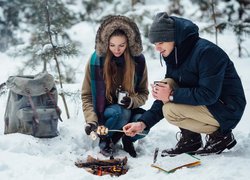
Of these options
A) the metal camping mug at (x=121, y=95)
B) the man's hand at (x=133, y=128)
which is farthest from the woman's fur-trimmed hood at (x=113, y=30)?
the man's hand at (x=133, y=128)

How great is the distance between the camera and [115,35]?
367cm

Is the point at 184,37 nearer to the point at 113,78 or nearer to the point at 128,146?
the point at 113,78

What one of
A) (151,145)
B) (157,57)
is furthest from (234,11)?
(151,145)

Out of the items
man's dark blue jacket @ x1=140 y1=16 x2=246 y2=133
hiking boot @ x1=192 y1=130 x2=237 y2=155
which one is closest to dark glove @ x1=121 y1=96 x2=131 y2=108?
man's dark blue jacket @ x1=140 y1=16 x2=246 y2=133

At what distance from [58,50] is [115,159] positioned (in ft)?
6.27

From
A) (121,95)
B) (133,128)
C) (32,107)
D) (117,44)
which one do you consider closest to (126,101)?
(121,95)

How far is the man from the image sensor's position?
3.02m

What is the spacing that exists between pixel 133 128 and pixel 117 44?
0.87 meters

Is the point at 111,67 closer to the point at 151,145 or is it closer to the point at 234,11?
the point at 151,145

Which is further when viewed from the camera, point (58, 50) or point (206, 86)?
point (58, 50)

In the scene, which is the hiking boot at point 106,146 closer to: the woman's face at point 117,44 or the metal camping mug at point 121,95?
the metal camping mug at point 121,95

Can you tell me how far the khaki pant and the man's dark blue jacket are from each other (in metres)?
0.06

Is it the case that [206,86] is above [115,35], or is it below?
below

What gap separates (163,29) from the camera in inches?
123
